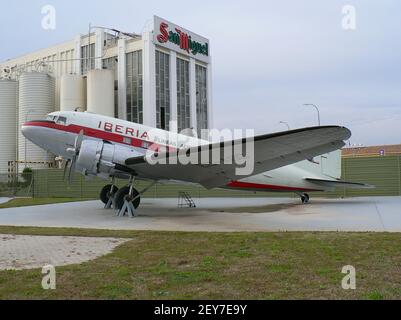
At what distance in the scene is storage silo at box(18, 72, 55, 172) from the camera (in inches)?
2061

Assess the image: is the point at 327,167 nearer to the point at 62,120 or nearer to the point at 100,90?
the point at 62,120

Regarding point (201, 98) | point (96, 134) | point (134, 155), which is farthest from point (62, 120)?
point (201, 98)

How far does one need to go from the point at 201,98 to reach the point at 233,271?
5359 centimetres

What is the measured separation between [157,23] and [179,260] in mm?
48136

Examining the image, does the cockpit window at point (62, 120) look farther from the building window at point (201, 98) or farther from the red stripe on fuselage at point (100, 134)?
the building window at point (201, 98)

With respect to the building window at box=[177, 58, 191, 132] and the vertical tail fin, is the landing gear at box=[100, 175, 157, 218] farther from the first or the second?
the building window at box=[177, 58, 191, 132]

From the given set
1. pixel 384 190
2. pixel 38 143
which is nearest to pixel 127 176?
pixel 38 143

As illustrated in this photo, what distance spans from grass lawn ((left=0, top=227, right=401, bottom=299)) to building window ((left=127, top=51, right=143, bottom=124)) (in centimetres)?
4268

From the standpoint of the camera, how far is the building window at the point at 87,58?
5338cm

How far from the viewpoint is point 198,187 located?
25703 mm

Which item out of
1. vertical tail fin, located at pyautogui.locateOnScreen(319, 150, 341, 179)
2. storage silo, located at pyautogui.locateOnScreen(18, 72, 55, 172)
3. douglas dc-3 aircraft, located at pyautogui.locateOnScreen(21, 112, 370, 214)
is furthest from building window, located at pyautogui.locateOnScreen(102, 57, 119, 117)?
vertical tail fin, located at pyautogui.locateOnScreen(319, 150, 341, 179)

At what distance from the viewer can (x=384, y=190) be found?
2153 centimetres

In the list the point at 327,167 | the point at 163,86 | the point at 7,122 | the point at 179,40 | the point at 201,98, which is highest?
the point at 179,40
